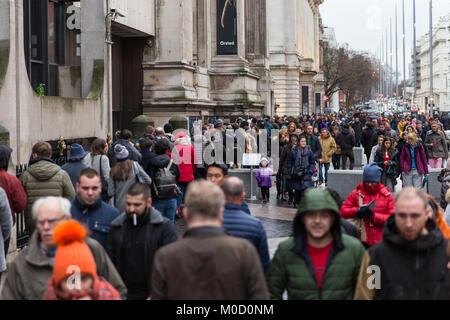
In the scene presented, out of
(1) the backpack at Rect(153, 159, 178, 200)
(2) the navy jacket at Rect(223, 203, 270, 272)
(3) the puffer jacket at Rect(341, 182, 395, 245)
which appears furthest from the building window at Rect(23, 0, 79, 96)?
(2) the navy jacket at Rect(223, 203, 270, 272)

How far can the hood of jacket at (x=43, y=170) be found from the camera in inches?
341

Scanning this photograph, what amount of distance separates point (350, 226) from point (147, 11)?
1998 cm

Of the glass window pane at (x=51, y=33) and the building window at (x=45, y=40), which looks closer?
the building window at (x=45, y=40)

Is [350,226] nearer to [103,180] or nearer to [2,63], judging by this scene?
[103,180]

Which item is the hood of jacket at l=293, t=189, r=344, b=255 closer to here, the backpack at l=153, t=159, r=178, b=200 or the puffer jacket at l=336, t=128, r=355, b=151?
the backpack at l=153, t=159, r=178, b=200

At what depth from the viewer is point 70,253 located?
13.6 ft

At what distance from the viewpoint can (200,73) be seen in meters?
28.6

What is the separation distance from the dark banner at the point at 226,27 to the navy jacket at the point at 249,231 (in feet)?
86.3

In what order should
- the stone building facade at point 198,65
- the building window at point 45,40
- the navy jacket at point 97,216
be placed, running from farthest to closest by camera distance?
the stone building facade at point 198,65 < the building window at point 45,40 < the navy jacket at point 97,216

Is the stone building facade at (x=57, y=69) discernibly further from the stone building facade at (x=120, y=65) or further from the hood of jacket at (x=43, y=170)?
the hood of jacket at (x=43, y=170)

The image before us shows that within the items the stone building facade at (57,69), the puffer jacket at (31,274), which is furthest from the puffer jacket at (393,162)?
the puffer jacket at (31,274)

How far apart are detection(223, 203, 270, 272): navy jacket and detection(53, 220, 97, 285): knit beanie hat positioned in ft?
4.50

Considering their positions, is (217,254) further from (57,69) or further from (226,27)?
(226,27)
